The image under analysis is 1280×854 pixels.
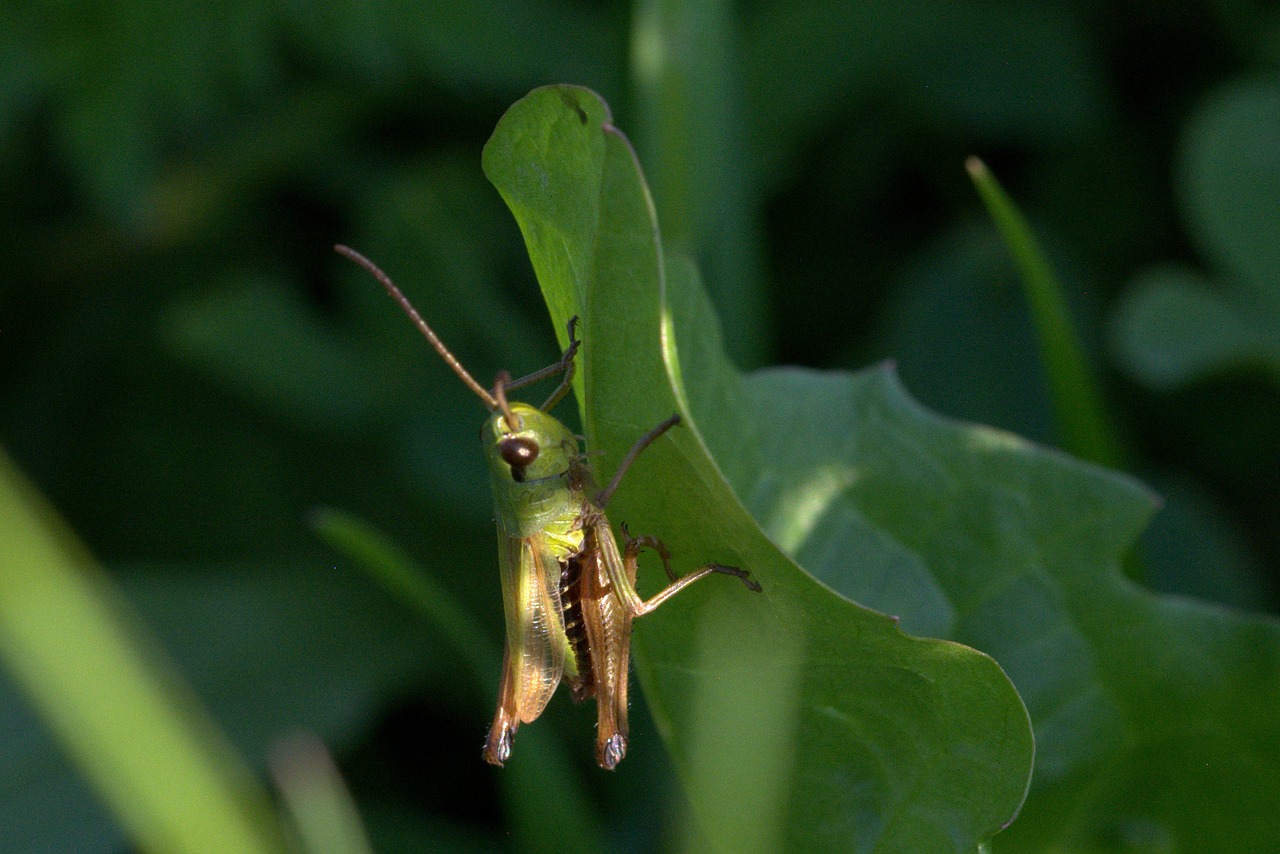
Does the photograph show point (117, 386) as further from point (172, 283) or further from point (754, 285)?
point (754, 285)

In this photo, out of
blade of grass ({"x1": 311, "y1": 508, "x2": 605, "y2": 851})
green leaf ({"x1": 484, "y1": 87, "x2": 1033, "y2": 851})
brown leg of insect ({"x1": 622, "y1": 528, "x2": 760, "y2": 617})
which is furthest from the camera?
blade of grass ({"x1": 311, "y1": 508, "x2": 605, "y2": 851})

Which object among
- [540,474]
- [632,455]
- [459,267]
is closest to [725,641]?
[632,455]

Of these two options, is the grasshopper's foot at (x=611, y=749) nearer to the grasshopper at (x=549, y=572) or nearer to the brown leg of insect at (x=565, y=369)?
the grasshopper at (x=549, y=572)

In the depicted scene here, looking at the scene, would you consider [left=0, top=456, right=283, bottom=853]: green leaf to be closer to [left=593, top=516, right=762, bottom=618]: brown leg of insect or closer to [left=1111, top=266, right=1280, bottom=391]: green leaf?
[left=593, top=516, right=762, bottom=618]: brown leg of insect

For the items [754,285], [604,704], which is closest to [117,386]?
[754,285]

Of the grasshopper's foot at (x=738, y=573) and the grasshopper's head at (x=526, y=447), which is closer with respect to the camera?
the grasshopper's foot at (x=738, y=573)

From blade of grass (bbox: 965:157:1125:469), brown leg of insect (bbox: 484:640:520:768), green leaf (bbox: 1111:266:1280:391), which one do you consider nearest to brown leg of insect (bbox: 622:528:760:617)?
brown leg of insect (bbox: 484:640:520:768)

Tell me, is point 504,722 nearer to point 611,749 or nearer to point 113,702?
point 611,749

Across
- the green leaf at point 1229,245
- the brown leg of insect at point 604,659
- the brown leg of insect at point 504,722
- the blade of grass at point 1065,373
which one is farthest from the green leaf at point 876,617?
the green leaf at point 1229,245
